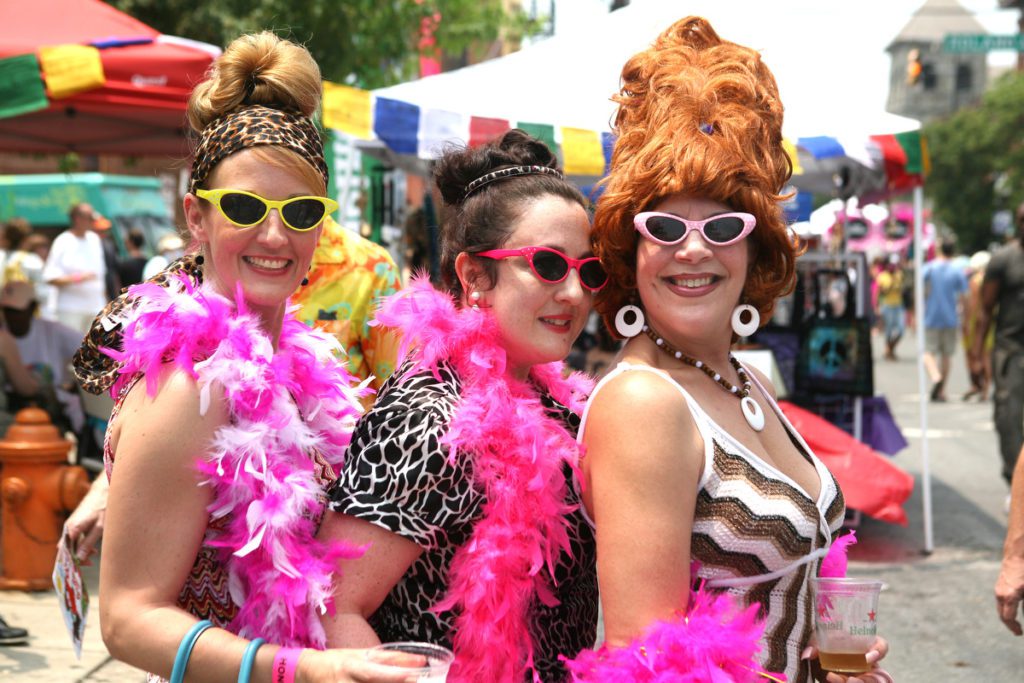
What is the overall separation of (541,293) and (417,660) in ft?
2.30

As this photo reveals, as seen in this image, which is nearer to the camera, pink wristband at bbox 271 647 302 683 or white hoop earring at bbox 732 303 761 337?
pink wristband at bbox 271 647 302 683

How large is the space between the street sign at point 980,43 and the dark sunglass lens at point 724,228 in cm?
1755

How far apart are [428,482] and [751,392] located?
712 mm

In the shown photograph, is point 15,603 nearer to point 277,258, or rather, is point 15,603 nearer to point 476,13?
point 277,258

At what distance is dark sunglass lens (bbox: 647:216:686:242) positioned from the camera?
1.97 m

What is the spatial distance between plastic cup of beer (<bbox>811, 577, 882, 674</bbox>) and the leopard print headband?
3.82 ft

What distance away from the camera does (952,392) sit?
56.1 feet

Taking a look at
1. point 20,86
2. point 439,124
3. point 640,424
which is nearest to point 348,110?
point 439,124

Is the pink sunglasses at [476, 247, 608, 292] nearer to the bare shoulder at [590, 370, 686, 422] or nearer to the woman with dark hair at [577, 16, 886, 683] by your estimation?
the woman with dark hair at [577, 16, 886, 683]

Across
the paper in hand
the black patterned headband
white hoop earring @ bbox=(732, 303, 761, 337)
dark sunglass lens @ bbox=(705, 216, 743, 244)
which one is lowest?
the paper in hand

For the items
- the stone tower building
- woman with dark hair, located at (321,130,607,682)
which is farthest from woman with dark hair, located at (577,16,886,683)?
the stone tower building

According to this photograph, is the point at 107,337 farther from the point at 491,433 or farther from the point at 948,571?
the point at 948,571

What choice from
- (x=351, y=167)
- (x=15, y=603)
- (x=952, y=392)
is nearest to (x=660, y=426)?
(x=15, y=603)

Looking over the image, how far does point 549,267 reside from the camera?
2.06 meters
